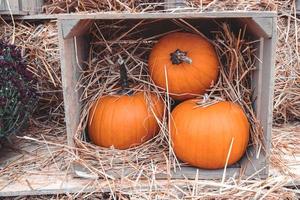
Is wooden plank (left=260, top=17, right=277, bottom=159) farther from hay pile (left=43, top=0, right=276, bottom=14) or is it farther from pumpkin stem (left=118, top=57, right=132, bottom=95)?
pumpkin stem (left=118, top=57, right=132, bottom=95)

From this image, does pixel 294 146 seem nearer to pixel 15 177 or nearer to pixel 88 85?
pixel 88 85

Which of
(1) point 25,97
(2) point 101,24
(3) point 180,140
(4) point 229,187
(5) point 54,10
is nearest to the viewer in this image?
(4) point 229,187

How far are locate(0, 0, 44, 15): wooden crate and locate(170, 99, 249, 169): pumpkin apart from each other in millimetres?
793

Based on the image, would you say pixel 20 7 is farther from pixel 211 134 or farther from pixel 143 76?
pixel 211 134

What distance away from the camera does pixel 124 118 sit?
123cm

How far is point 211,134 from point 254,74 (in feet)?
0.90

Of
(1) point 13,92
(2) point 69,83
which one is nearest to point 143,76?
(2) point 69,83

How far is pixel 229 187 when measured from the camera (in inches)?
41.8

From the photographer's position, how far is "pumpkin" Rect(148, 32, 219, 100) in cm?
123

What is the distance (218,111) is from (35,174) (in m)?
0.60

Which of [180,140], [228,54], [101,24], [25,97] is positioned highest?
[101,24]

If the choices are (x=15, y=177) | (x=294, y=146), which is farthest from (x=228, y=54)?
(x=15, y=177)

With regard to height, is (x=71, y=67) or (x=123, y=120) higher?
(x=71, y=67)

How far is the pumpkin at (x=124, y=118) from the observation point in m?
1.24
